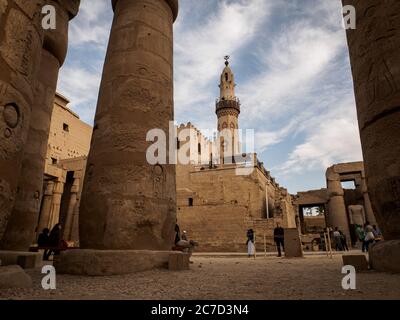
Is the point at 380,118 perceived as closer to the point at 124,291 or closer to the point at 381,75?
the point at 381,75

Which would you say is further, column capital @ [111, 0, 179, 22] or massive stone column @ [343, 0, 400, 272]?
column capital @ [111, 0, 179, 22]

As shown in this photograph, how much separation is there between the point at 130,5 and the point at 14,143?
4304 millimetres

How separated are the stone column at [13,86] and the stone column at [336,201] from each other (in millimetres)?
22888

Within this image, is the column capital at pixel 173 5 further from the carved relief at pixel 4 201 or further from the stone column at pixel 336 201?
the stone column at pixel 336 201

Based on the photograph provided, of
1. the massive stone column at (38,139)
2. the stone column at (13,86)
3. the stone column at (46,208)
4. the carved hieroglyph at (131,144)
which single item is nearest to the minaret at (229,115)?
the stone column at (46,208)

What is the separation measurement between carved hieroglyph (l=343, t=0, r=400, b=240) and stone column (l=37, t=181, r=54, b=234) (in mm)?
18242

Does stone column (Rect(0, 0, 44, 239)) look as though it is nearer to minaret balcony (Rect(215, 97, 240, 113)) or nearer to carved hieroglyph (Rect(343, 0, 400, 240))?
carved hieroglyph (Rect(343, 0, 400, 240))

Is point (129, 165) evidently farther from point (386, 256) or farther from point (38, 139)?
point (38, 139)

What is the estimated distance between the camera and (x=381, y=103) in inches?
160

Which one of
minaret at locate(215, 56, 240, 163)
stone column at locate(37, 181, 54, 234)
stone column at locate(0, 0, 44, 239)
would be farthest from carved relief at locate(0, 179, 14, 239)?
minaret at locate(215, 56, 240, 163)

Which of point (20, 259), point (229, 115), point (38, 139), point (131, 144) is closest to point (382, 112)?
point (131, 144)

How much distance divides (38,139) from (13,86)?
532 cm

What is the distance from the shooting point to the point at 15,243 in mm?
6473

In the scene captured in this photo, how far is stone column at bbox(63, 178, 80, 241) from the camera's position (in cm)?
1959
